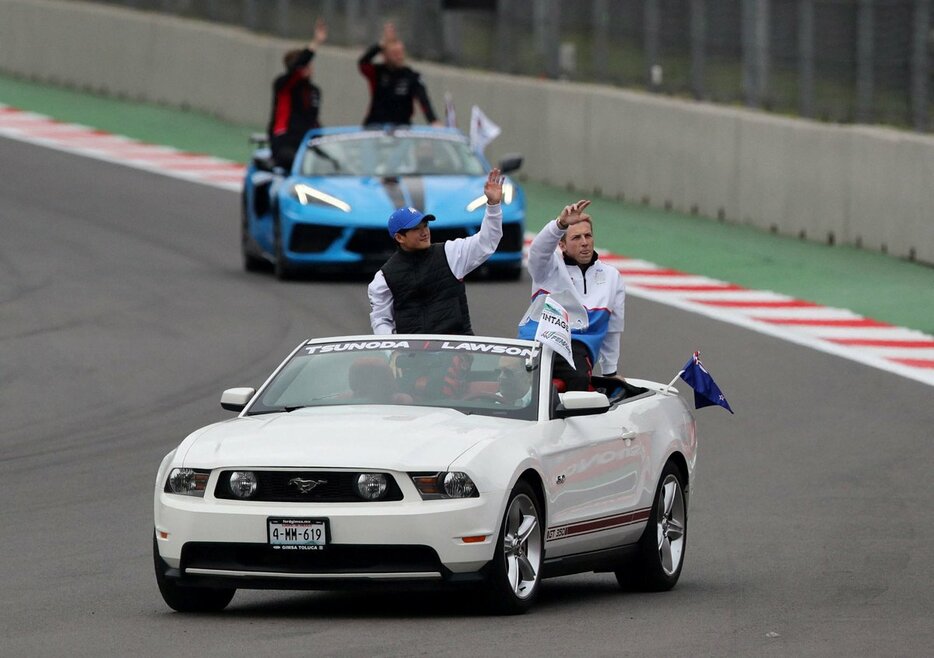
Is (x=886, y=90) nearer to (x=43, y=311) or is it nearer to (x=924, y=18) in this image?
(x=924, y=18)

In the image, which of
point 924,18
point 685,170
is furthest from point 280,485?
point 685,170

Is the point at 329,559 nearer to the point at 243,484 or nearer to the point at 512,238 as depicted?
the point at 243,484

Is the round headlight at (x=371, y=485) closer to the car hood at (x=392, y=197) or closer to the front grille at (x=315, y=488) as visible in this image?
the front grille at (x=315, y=488)

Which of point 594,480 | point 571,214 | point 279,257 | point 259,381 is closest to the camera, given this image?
point 594,480

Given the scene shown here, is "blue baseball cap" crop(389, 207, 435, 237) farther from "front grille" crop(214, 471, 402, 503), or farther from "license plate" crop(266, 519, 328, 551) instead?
"license plate" crop(266, 519, 328, 551)

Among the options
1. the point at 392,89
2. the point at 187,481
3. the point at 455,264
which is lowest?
the point at 187,481

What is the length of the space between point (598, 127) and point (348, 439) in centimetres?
1931

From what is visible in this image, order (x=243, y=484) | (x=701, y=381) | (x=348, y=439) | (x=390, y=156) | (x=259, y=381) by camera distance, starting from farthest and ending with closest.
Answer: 1. (x=390, y=156)
2. (x=259, y=381)
3. (x=701, y=381)
4. (x=348, y=439)
5. (x=243, y=484)

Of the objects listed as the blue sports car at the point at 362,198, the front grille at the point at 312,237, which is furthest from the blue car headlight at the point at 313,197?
the front grille at the point at 312,237

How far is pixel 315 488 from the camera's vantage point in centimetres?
922

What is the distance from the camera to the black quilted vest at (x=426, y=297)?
37.8ft

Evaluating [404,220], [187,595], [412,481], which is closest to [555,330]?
[404,220]

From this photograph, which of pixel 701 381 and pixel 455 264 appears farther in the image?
pixel 701 381

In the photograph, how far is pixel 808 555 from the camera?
11.6 meters
